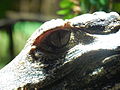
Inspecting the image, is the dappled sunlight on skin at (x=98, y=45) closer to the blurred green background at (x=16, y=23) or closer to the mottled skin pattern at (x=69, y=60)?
the mottled skin pattern at (x=69, y=60)

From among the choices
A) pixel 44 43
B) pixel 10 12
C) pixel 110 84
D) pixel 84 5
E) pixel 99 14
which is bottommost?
pixel 110 84

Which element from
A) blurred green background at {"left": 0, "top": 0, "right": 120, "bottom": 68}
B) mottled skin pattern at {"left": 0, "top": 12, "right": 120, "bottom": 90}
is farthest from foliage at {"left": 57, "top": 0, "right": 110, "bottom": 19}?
blurred green background at {"left": 0, "top": 0, "right": 120, "bottom": 68}

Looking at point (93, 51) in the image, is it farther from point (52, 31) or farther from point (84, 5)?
point (84, 5)

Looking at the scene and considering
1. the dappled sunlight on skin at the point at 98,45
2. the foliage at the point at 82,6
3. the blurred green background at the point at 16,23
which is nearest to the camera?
the dappled sunlight on skin at the point at 98,45

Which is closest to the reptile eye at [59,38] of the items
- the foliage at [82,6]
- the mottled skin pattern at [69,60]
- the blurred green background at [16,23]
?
the mottled skin pattern at [69,60]

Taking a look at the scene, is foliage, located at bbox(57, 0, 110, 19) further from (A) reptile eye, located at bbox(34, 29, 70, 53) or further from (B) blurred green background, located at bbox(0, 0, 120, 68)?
(B) blurred green background, located at bbox(0, 0, 120, 68)

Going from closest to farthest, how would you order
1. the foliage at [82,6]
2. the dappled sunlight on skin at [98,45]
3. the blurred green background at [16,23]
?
the dappled sunlight on skin at [98,45], the foliage at [82,6], the blurred green background at [16,23]

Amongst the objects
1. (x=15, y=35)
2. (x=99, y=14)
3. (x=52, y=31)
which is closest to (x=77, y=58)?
(x=52, y=31)
